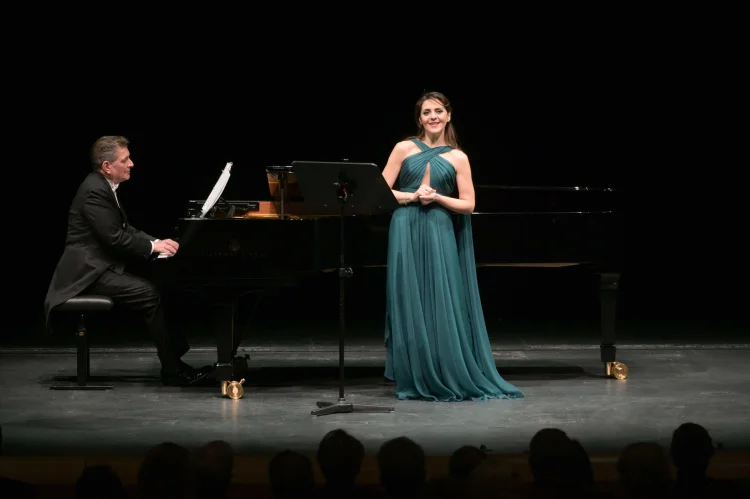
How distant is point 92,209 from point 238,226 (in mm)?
851

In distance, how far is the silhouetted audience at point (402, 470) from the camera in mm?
2418

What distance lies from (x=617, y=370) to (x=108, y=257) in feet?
8.92

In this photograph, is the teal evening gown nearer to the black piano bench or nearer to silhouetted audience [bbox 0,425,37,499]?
the black piano bench

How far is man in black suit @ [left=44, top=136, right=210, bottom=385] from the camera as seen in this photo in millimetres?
5926

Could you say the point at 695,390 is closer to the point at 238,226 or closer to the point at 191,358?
the point at 238,226

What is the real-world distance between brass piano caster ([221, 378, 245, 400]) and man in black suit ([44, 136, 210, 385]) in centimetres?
41

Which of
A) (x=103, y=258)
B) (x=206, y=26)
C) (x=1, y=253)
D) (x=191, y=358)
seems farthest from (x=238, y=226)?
(x=1, y=253)

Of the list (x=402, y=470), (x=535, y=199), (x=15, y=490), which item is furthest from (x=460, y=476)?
(x=535, y=199)

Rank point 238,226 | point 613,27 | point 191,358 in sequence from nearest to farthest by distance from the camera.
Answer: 1. point 238,226
2. point 191,358
3. point 613,27

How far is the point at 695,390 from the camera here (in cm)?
578

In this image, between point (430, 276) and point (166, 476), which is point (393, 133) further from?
point (166, 476)

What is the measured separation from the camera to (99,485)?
7.41ft

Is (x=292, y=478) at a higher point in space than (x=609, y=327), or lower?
lower

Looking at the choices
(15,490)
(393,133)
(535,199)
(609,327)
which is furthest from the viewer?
(393,133)
